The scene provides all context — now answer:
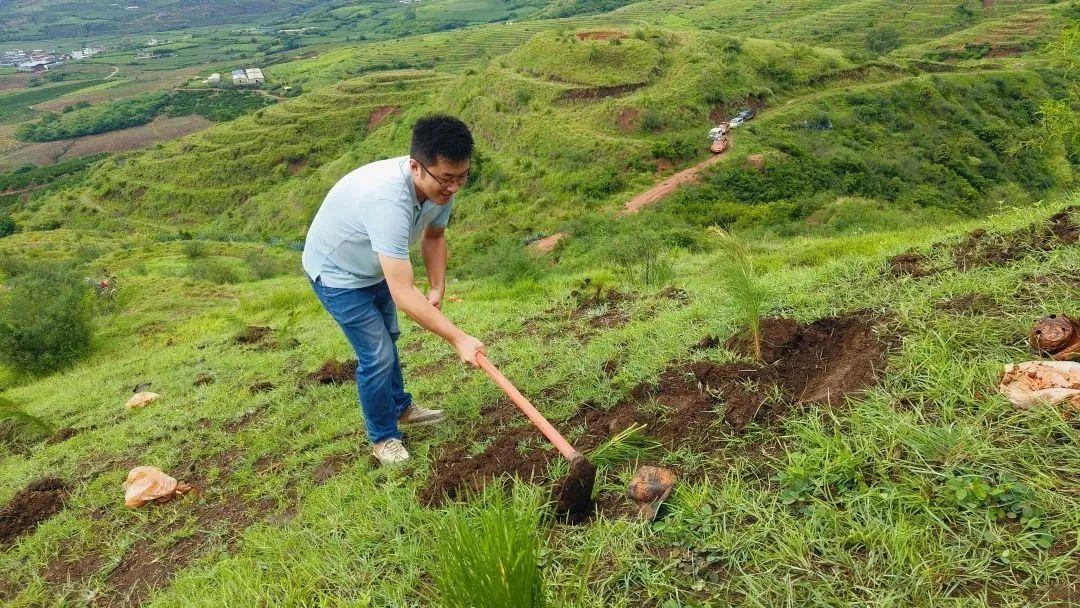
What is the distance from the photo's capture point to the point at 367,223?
2.70 m

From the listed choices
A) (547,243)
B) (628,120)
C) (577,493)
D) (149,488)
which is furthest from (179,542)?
(628,120)

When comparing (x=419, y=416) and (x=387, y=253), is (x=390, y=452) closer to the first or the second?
(x=419, y=416)

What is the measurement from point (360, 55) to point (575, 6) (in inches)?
1836

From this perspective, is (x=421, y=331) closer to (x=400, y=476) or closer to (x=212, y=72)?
(x=400, y=476)

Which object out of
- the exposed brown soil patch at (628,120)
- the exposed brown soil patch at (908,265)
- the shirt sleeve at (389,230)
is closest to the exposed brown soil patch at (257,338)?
the shirt sleeve at (389,230)

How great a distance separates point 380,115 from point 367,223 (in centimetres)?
5690

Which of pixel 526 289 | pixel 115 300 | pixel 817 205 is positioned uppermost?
pixel 526 289

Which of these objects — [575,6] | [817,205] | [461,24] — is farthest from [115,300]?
[461,24]

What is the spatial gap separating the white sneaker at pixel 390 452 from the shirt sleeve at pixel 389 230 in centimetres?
126

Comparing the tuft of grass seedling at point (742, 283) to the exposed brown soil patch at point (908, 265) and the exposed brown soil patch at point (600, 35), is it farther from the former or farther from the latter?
the exposed brown soil patch at point (600, 35)

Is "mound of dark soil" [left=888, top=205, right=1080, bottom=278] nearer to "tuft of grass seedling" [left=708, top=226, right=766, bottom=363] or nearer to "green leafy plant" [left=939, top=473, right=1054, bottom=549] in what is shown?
"tuft of grass seedling" [left=708, top=226, right=766, bottom=363]

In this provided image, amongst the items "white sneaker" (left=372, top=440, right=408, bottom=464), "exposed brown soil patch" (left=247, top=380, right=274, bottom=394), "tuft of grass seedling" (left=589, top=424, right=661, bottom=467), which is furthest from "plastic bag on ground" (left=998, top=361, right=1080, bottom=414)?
"exposed brown soil patch" (left=247, top=380, right=274, bottom=394)

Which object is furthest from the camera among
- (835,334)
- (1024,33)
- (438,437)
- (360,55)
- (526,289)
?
(360,55)

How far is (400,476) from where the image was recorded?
305cm
